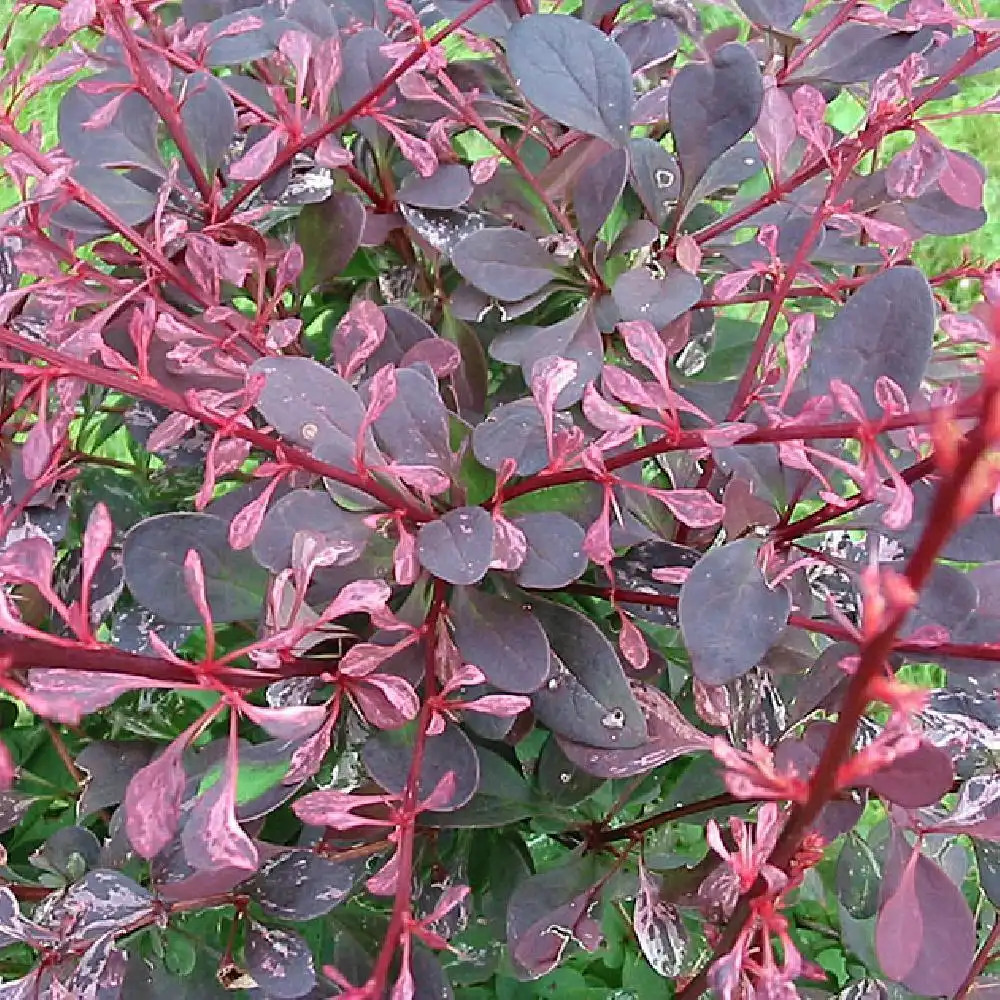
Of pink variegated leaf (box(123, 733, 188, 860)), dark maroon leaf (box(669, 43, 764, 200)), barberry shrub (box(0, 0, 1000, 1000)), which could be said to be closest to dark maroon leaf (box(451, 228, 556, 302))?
barberry shrub (box(0, 0, 1000, 1000))

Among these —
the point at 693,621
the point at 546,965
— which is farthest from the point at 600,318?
the point at 546,965

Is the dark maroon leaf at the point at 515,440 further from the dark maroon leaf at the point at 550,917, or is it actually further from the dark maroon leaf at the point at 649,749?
the dark maroon leaf at the point at 550,917

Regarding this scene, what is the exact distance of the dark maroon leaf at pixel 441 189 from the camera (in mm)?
687

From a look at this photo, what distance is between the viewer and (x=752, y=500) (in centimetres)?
60

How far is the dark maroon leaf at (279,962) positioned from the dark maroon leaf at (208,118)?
0.46 meters

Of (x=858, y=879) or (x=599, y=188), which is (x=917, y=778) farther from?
(x=599, y=188)

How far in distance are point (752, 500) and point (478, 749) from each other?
9.7 inches

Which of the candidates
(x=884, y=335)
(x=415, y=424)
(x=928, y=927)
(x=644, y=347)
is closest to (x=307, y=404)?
(x=415, y=424)

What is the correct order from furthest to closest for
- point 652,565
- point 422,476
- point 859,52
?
point 859,52 < point 652,565 < point 422,476

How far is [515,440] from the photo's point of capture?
564mm

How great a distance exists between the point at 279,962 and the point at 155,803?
198 millimetres

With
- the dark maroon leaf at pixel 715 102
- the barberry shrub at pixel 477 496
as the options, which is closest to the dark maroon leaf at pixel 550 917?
the barberry shrub at pixel 477 496

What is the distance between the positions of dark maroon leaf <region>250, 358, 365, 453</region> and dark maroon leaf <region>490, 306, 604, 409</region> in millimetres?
111

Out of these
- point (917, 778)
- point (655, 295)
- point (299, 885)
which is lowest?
point (299, 885)
